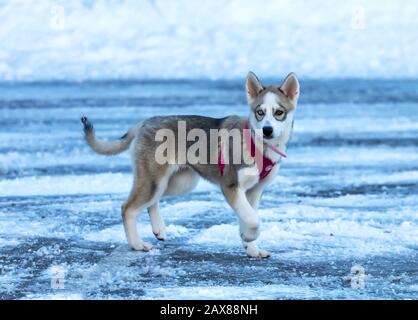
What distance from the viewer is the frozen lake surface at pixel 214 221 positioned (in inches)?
270

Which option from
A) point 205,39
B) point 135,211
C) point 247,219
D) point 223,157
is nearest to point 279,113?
point 223,157

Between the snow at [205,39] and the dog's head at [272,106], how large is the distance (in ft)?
53.7

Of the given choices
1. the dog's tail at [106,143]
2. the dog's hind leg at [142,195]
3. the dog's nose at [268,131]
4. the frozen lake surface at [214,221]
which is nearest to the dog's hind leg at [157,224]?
the frozen lake surface at [214,221]

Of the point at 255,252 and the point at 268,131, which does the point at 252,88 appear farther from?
the point at 255,252

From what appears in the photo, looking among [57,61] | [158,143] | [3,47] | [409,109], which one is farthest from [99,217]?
[3,47]

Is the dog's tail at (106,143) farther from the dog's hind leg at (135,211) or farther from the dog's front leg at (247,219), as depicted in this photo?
the dog's front leg at (247,219)

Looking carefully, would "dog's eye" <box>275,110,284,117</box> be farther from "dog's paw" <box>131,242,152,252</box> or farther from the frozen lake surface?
"dog's paw" <box>131,242,152,252</box>

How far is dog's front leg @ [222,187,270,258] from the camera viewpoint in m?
7.52

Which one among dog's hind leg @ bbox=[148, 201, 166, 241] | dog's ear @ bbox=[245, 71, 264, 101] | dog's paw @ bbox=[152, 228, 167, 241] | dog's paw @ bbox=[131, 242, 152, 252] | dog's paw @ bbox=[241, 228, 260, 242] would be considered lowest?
dog's paw @ bbox=[131, 242, 152, 252]

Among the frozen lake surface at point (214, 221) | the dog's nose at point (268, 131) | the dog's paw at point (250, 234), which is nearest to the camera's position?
the frozen lake surface at point (214, 221)

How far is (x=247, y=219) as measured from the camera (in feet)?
24.6

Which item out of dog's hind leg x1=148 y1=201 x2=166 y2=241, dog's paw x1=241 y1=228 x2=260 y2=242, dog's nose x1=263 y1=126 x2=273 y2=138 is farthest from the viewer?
dog's hind leg x1=148 y1=201 x2=166 y2=241

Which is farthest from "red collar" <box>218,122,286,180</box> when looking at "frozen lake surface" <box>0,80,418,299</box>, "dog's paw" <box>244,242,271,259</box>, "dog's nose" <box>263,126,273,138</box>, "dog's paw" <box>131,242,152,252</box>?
"dog's paw" <box>131,242,152,252</box>
